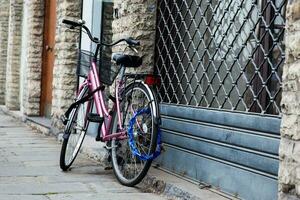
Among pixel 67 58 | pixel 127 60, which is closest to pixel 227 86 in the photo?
pixel 127 60

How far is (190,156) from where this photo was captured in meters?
4.54

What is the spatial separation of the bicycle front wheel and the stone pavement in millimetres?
138

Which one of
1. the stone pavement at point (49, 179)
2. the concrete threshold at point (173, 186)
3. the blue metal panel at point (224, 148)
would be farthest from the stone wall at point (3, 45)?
the blue metal panel at point (224, 148)

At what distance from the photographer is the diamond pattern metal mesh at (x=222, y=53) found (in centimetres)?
381

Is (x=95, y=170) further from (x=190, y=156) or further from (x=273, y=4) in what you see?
(x=273, y=4)

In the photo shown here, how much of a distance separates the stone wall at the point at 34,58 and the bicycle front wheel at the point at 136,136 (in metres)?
5.89

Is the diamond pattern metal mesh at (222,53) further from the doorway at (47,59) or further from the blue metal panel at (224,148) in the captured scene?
the doorway at (47,59)

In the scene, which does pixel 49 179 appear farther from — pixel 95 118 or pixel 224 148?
pixel 224 148

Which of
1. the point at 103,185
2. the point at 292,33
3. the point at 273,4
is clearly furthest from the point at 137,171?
the point at 292,33

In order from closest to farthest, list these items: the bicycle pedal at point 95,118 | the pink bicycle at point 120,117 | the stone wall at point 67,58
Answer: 1. the pink bicycle at point 120,117
2. the bicycle pedal at point 95,118
3. the stone wall at point 67,58

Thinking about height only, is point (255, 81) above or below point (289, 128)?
above

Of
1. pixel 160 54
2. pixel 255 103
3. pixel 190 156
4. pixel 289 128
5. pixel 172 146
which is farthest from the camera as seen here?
pixel 160 54

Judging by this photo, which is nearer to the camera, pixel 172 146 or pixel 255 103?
pixel 255 103

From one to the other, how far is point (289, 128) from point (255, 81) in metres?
1.27
